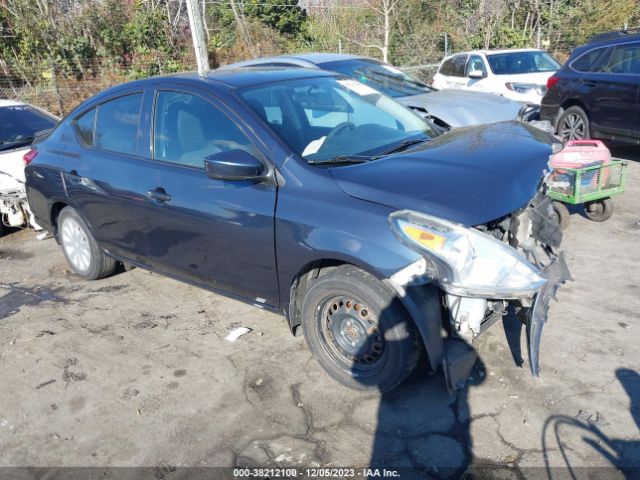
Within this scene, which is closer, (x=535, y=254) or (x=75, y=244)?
(x=535, y=254)

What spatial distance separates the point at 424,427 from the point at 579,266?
2573 millimetres

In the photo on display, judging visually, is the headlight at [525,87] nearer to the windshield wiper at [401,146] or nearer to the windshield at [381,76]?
the windshield at [381,76]

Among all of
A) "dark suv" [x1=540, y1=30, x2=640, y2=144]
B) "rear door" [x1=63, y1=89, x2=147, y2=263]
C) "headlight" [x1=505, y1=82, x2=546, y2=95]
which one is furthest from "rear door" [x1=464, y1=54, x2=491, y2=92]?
"rear door" [x1=63, y1=89, x2=147, y2=263]

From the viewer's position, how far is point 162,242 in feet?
14.2

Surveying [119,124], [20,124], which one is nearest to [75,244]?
[119,124]

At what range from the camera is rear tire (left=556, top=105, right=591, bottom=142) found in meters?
8.63

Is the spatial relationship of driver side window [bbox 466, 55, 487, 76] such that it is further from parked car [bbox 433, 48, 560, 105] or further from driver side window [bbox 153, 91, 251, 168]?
driver side window [bbox 153, 91, 251, 168]

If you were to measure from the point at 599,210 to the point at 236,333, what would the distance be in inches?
156

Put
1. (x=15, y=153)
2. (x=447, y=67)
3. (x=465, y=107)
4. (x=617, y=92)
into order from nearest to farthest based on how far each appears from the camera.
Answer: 1. (x=15, y=153)
2. (x=465, y=107)
3. (x=617, y=92)
4. (x=447, y=67)

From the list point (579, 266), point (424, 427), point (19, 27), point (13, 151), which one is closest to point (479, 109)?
point (579, 266)

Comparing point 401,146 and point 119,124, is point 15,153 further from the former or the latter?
point 401,146

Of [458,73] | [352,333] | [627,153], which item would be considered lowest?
[627,153]

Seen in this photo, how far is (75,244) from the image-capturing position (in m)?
5.45

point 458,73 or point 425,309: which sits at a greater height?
Answer: point 425,309
